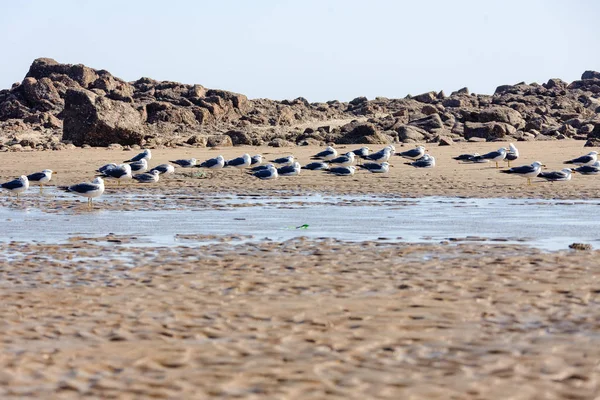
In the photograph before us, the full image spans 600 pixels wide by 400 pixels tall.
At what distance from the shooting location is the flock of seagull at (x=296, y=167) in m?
22.3

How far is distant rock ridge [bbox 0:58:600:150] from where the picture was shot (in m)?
37.5

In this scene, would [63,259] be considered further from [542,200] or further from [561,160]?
[561,160]

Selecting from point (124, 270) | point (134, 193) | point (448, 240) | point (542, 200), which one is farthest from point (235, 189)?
point (124, 270)

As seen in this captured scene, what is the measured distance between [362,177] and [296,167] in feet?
5.92

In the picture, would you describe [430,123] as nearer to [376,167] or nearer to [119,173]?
[376,167]

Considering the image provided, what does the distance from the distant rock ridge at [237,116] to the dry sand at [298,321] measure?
25.3 meters

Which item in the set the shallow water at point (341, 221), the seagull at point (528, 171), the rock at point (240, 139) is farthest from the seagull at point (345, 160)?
the rock at point (240, 139)

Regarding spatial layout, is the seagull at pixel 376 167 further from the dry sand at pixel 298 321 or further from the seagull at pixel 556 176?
the dry sand at pixel 298 321

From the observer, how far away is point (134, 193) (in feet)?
71.8

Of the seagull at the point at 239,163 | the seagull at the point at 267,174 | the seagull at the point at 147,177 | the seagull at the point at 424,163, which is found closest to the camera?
the seagull at the point at 147,177

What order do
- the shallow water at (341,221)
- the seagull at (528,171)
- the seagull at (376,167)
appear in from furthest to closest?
the seagull at (376,167) < the seagull at (528,171) < the shallow water at (341,221)

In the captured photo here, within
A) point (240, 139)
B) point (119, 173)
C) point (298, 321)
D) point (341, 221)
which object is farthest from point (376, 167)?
point (298, 321)

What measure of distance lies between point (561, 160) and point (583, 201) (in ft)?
35.2

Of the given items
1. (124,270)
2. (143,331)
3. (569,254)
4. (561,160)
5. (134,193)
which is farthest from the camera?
(561,160)
